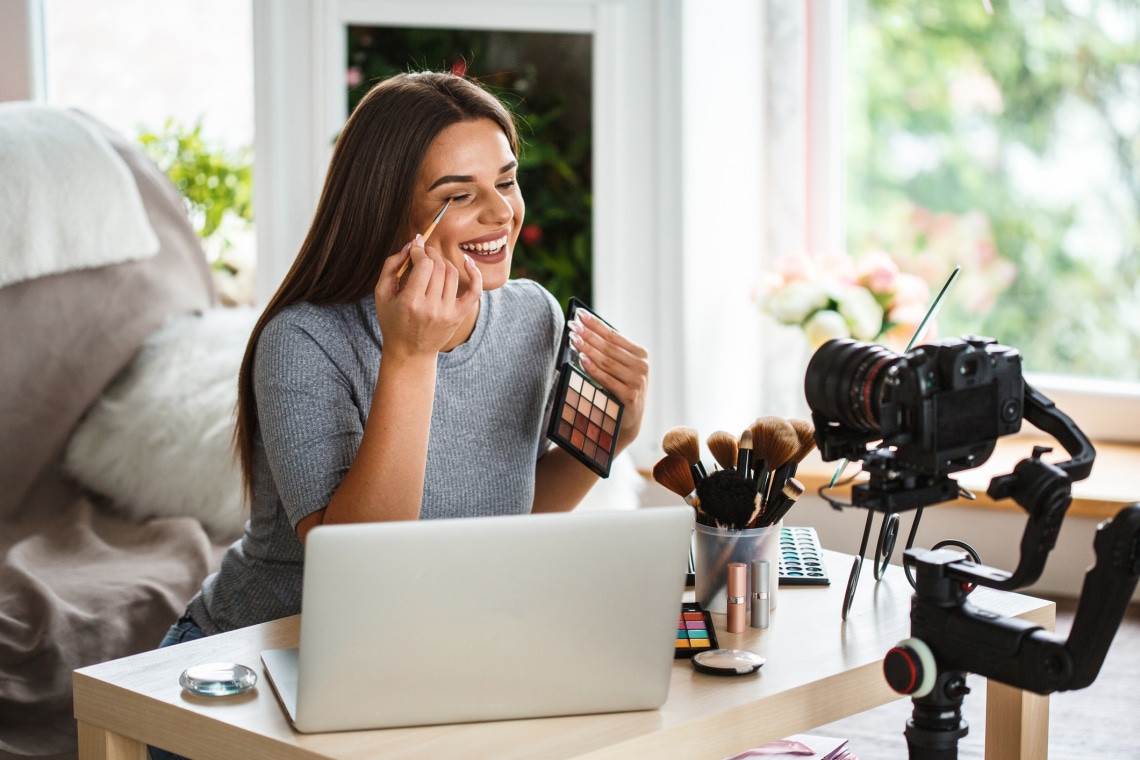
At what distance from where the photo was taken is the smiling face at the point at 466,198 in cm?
128

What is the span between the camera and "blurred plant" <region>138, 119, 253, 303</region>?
8.90 ft

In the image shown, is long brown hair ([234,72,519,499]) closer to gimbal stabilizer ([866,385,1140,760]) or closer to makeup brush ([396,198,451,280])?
makeup brush ([396,198,451,280])

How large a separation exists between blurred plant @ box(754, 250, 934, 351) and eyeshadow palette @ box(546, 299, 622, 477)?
1.25m

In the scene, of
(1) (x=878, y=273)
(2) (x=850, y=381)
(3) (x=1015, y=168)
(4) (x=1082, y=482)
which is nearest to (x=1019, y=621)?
(2) (x=850, y=381)

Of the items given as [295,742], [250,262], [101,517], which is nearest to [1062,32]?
[250,262]

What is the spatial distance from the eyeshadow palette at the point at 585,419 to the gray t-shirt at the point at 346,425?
0.42 ft

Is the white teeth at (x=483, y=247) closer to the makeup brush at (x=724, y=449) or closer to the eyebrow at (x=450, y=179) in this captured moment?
the eyebrow at (x=450, y=179)

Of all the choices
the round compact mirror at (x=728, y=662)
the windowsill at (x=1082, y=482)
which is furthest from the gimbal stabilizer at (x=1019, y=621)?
the windowsill at (x=1082, y=482)

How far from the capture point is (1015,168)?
8.57 feet

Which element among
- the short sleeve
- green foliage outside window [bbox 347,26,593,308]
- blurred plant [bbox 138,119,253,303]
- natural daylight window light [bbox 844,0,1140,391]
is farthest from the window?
the short sleeve

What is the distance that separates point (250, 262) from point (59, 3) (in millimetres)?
A: 703

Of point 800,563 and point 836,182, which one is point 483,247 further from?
point 836,182

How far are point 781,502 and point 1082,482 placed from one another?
1092 mm

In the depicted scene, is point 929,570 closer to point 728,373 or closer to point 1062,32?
point 728,373
